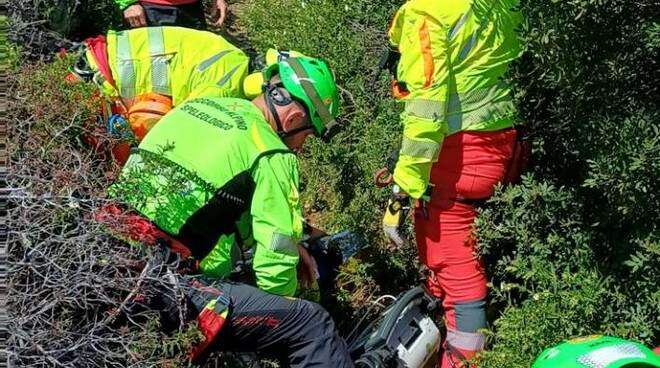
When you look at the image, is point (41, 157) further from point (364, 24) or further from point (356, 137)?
point (364, 24)

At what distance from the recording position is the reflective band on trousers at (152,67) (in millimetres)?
4719

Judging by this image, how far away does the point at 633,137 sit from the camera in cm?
348

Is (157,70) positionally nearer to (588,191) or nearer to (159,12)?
(159,12)

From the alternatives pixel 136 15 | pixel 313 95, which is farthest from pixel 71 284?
pixel 136 15

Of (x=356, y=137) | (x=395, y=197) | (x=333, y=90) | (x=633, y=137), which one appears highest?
(x=633, y=137)

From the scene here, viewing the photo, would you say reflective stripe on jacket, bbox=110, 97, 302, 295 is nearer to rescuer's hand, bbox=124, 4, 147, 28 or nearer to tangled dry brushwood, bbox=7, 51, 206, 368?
tangled dry brushwood, bbox=7, 51, 206, 368

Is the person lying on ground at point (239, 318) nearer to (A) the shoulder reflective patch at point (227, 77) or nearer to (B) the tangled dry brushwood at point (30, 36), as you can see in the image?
(A) the shoulder reflective patch at point (227, 77)

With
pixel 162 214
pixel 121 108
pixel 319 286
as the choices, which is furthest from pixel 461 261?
pixel 121 108

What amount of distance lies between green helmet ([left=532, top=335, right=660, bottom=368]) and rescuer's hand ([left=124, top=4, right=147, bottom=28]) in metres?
Result: 3.62

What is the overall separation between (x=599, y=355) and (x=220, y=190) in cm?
155

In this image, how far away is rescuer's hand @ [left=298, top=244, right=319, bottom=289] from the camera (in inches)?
167

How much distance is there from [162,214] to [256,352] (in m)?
0.80

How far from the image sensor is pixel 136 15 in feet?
18.7

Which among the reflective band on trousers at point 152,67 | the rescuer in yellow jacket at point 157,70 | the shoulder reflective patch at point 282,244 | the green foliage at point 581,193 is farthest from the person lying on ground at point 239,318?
the reflective band on trousers at point 152,67
